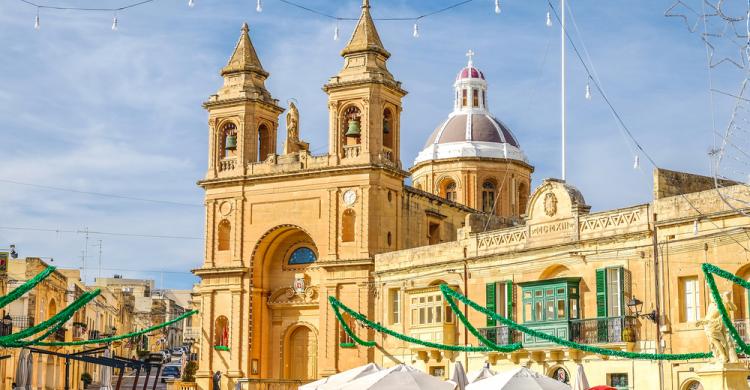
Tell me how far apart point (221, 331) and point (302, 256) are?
184 inches

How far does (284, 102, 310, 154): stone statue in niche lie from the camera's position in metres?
54.2

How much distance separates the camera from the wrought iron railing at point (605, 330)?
34.9 metres

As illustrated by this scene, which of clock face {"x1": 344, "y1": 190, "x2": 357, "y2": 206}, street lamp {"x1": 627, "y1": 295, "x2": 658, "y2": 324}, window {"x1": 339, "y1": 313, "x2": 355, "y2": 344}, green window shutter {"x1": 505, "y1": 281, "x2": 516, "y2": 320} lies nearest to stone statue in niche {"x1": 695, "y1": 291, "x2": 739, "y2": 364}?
street lamp {"x1": 627, "y1": 295, "x2": 658, "y2": 324}

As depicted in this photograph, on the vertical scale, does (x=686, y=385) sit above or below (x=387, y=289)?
below

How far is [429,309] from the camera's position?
4347 cm

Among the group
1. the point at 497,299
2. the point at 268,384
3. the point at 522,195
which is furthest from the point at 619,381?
the point at 522,195

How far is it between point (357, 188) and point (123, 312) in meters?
59.6

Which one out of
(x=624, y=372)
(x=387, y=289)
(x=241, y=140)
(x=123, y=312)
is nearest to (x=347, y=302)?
(x=387, y=289)

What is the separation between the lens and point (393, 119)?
50.1 m

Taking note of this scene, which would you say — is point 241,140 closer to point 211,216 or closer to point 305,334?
point 211,216

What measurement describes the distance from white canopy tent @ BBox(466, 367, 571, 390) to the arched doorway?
68.1 feet

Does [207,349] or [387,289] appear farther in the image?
[207,349]

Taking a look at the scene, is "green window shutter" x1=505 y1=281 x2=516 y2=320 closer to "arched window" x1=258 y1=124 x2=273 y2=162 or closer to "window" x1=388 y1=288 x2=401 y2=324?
"window" x1=388 y1=288 x2=401 y2=324

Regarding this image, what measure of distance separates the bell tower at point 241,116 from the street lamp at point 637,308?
20.8 meters
